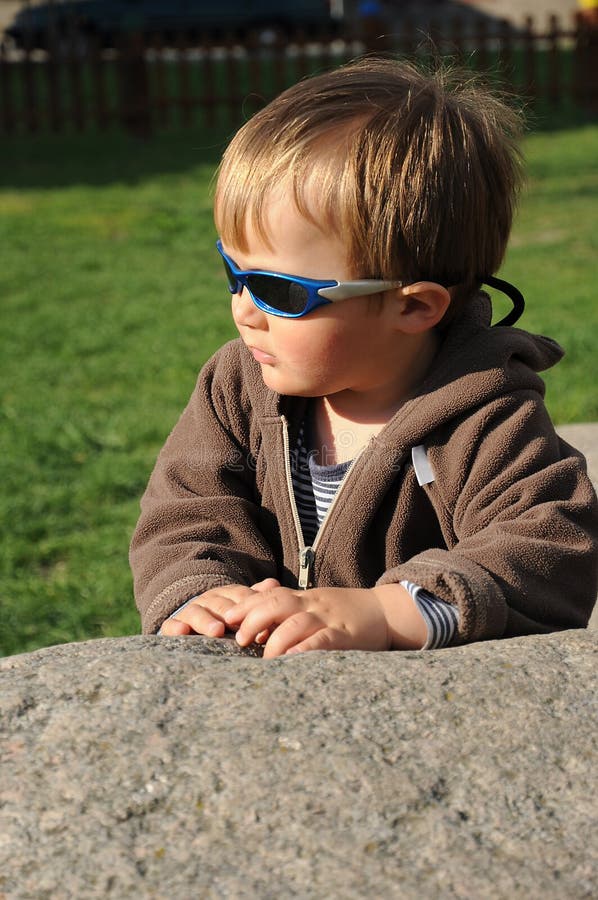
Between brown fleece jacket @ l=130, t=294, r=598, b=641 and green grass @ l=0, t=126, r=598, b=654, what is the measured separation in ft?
2.40

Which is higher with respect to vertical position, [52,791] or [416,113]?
[416,113]

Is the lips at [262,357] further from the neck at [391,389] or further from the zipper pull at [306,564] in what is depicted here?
the zipper pull at [306,564]

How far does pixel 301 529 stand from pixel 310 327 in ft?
1.48

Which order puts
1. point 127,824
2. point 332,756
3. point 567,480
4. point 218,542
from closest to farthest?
point 127,824 → point 332,756 → point 567,480 → point 218,542

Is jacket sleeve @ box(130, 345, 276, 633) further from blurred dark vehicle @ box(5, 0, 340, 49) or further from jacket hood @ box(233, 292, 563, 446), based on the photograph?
blurred dark vehicle @ box(5, 0, 340, 49)

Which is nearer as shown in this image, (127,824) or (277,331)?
(127,824)

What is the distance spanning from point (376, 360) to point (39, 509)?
2.67 m

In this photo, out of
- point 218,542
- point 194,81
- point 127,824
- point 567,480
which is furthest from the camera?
point 194,81

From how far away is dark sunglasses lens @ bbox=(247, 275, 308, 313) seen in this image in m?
2.15

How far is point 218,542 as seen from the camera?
2.44 meters

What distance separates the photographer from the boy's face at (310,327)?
215 centimetres

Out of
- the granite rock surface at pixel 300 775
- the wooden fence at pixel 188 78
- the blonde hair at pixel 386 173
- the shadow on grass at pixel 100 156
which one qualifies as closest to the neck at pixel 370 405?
the blonde hair at pixel 386 173

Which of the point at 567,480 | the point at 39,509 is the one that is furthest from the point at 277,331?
the point at 39,509

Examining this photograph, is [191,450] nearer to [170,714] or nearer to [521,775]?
[170,714]
